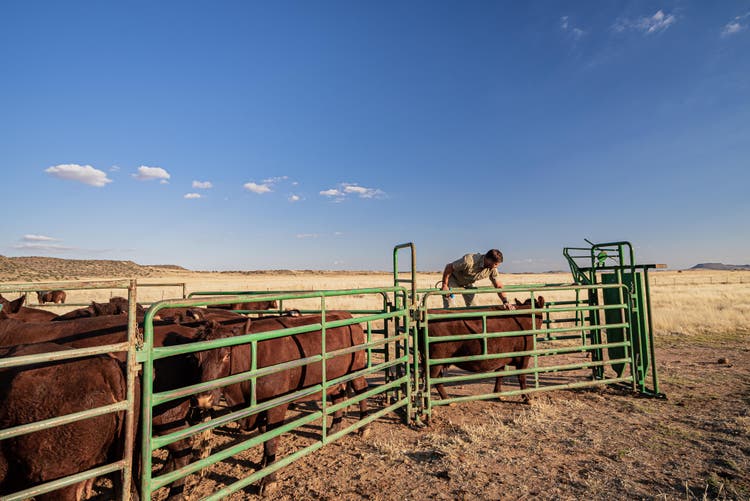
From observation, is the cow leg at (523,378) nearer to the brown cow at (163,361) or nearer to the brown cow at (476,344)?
the brown cow at (476,344)

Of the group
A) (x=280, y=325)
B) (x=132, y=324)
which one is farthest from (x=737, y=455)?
(x=132, y=324)

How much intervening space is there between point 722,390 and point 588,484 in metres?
5.13

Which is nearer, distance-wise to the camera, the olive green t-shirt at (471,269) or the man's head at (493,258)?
the man's head at (493,258)

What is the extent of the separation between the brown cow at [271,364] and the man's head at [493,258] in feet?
10.7

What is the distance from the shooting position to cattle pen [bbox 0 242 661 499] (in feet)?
8.62

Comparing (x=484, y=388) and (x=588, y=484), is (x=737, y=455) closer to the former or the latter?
(x=588, y=484)

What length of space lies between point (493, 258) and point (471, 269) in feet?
1.75

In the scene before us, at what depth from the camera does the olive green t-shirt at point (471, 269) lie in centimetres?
760

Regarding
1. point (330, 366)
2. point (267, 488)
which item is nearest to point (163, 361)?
point (267, 488)

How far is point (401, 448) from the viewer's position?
4.97 metres

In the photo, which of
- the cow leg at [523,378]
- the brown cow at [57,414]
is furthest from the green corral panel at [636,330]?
the brown cow at [57,414]

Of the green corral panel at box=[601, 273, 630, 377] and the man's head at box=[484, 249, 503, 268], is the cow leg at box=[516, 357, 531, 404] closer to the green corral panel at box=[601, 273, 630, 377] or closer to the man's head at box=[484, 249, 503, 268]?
the man's head at box=[484, 249, 503, 268]

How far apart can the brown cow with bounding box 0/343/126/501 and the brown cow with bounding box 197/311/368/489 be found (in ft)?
2.42

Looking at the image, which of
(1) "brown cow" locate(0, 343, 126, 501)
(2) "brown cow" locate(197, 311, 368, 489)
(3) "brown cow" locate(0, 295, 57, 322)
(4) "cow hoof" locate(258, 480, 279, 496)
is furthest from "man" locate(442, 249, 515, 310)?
(3) "brown cow" locate(0, 295, 57, 322)
